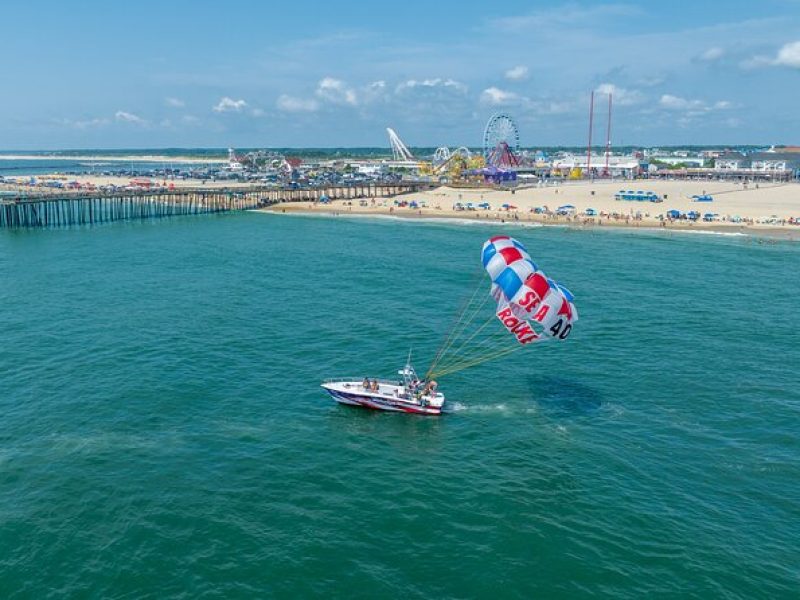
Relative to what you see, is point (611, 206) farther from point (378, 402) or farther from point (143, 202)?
point (378, 402)

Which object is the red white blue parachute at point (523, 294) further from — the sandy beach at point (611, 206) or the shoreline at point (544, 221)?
the sandy beach at point (611, 206)

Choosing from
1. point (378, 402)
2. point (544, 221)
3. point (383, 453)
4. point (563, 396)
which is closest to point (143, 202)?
point (544, 221)

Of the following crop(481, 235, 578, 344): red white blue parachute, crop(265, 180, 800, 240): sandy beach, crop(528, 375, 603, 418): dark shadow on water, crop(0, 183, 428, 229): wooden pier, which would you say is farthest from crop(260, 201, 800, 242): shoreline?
crop(481, 235, 578, 344): red white blue parachute

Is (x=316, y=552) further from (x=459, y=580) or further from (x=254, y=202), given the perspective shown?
(x=254, y=202)

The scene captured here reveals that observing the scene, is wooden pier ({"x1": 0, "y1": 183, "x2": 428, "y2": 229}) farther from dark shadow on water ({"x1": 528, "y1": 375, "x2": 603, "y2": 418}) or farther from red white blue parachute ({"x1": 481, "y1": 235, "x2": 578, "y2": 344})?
red white blue parachute ({"x1": 481, "y1": 235, "x2": 578, "y2": 344})

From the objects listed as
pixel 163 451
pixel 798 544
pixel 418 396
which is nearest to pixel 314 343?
pixel 418 396
